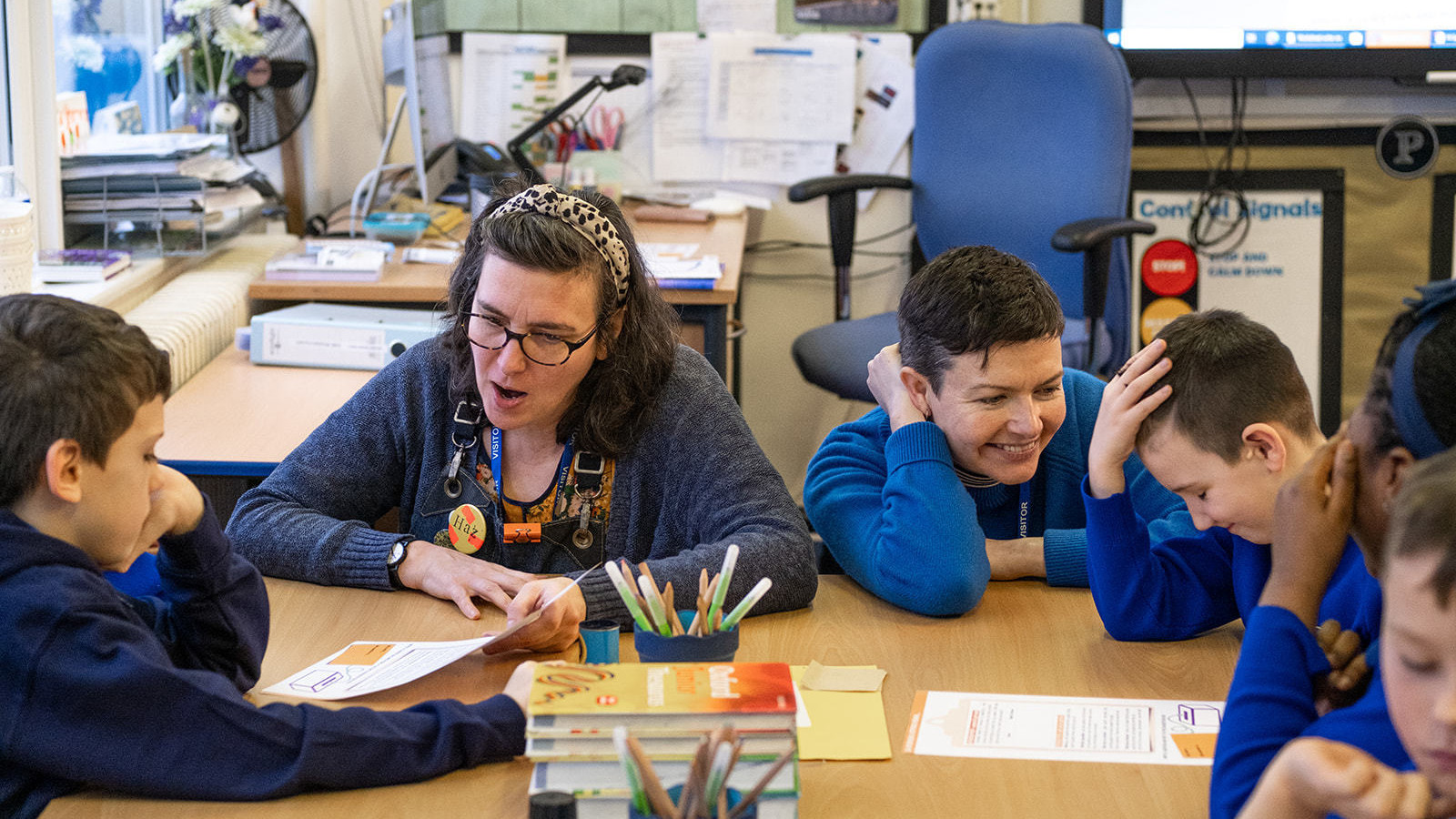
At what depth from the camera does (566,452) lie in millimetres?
1562

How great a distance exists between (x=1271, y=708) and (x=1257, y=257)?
298cm

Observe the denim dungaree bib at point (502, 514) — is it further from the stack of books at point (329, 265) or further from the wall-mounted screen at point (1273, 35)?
the wall-mounted screen at point (1273, 35)

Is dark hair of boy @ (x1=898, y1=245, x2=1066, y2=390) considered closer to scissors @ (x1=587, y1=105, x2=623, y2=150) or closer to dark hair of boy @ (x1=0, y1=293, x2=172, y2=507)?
dark hair of boy @ (x1=0, y1=293, x2=172, y2=507)

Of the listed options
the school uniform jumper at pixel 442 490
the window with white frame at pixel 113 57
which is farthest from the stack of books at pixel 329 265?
the school uniform jumper at pixel 442 490

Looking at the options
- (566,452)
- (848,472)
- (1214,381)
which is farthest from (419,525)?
(1214,381)

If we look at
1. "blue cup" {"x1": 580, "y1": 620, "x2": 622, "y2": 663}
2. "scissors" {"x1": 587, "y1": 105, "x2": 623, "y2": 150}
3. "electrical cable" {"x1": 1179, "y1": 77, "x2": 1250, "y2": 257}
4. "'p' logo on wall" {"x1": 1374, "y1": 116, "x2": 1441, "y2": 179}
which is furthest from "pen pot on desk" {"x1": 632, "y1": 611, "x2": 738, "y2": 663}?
"'p' logo on wall" {"x1": 1374, "y1": 116, "x2": 1441, "y2": 179}

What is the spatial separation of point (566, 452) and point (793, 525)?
295 mm

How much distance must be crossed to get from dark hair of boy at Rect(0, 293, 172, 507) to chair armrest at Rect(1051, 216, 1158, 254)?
208cm

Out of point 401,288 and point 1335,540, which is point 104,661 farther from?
point 401,288

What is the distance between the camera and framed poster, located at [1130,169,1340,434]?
3592mm

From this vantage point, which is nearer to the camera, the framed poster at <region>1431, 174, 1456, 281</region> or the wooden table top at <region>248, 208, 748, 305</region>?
the wooden table top at <region>248, 208, 748, 305</region>

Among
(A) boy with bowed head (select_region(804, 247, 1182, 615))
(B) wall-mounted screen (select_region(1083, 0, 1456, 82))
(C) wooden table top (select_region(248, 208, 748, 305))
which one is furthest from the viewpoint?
(B) wall-mounted screen (select_region(1083, 0, 1456, 82))

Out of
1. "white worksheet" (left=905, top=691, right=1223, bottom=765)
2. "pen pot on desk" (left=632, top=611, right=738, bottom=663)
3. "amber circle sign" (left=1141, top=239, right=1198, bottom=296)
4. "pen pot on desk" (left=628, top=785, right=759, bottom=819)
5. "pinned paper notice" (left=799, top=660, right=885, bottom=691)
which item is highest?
"amber circle sign" (left=1141, top=239, right=1198, bottom=296)

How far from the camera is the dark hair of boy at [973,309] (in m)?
1.49
